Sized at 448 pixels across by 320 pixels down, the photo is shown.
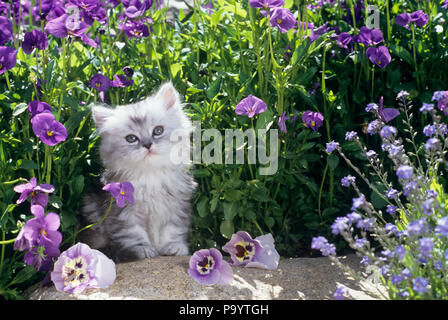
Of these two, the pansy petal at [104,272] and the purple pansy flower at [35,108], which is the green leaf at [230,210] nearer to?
the pansy petal at [104,272]

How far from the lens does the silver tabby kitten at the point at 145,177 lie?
9.48 feet

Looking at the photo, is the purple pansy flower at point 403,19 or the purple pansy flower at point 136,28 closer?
the purple pansy flower at point 403,19

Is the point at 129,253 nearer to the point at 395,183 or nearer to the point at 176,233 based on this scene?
the point at 176,233

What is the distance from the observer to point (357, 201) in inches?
83.4

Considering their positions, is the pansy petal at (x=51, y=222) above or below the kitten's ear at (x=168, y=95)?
below

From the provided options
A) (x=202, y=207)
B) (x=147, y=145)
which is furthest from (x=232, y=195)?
(x=147, y=145)

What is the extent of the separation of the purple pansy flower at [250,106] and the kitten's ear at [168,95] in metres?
0.39

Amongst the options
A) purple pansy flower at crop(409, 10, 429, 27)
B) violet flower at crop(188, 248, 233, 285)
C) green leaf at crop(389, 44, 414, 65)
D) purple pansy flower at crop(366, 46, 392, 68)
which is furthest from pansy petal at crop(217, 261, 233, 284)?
purple pansy flower at crop(409, 10, 429, 27)

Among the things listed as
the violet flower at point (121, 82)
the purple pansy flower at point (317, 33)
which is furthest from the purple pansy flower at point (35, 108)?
the purple pansy flower at point (317, 33)

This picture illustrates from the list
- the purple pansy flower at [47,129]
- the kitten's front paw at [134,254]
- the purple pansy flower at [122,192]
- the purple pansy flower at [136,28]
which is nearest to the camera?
the purple pansy flower at [47,129]

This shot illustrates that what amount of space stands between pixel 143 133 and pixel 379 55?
4.28 feet

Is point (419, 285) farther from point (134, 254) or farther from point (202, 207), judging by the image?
point (134, 254)

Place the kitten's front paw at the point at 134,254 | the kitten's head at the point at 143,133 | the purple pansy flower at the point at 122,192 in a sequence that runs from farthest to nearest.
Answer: the kitten's front paw at the point at 134,254
the kitten's head at the point at 143,133
the purple pansy flower at the point at 122,192

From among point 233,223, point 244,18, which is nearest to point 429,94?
point 244,18
